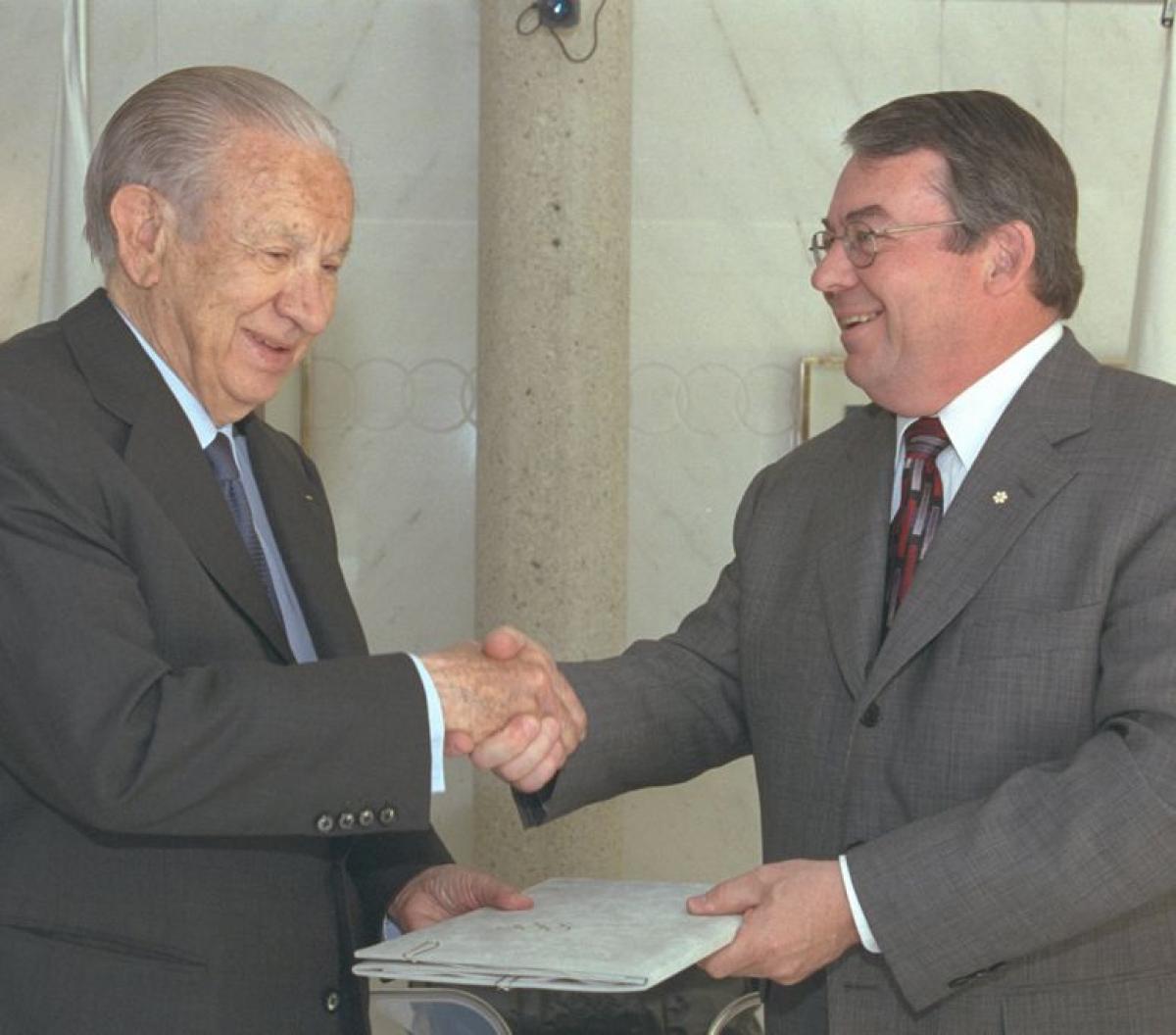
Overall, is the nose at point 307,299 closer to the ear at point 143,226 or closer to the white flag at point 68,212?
the ear at point 143,226

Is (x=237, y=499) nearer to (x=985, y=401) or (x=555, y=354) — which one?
(x=985, y=401)

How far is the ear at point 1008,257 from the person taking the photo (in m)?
3.18

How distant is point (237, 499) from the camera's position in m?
2.91

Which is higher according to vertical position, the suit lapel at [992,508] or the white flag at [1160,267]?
the white flag at [1160,267]

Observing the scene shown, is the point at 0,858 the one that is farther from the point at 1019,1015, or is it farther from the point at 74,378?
the point at 1019,1015

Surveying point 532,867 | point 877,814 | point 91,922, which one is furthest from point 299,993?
point 532,867

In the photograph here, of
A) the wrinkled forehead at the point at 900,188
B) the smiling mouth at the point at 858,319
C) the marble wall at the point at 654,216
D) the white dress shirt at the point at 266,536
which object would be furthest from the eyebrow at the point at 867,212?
the marble wall at the point at 654,216

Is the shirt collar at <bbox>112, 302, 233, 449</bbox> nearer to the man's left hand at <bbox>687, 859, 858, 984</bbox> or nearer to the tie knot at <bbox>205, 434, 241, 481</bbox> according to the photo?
the tie knot at <bbox>205, 434, 241, 481</bbox>

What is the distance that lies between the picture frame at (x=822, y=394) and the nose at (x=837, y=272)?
328 cm

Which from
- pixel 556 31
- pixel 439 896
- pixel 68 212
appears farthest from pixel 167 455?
pixel 556 31

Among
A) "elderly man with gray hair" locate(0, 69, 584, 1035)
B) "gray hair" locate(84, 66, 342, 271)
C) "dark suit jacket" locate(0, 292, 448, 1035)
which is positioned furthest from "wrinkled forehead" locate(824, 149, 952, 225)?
"dark suit jacket" locate(0, 292, 448, 1035)

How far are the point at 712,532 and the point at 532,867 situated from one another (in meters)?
1.42

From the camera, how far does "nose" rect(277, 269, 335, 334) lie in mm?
2926

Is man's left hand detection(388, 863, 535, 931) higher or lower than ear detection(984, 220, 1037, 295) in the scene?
lower
